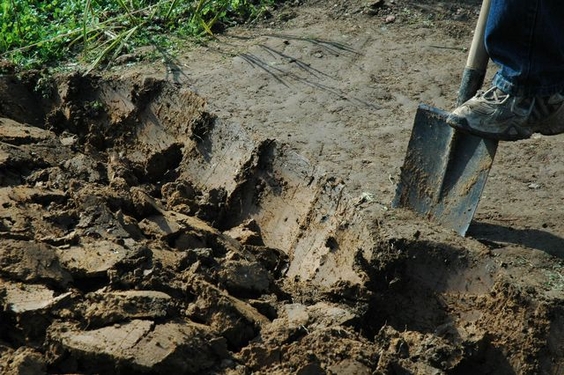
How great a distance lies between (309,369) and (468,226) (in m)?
1.08

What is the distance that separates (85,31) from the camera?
18.8ft

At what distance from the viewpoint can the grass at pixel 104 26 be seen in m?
5.76

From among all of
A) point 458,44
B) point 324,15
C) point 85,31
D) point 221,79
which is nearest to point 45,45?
point 85,31

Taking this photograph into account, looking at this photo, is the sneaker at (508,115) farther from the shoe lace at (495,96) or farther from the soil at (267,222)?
the soil at (267,222)

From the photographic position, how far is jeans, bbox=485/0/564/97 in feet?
11.7

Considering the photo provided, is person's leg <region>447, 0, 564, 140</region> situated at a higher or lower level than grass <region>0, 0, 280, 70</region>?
higher

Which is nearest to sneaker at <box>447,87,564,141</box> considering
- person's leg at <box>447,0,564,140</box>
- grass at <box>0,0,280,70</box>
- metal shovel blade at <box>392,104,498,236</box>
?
person's leg at <box>447,0,564,140</box>

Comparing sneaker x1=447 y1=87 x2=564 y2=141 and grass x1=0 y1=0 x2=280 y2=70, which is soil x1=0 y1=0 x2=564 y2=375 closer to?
grass x1=0 y1=0 x2=280 y2=70

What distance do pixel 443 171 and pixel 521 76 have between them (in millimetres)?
577

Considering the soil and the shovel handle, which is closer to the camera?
the soil

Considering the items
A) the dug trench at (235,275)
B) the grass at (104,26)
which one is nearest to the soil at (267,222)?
the dug trench at (235,275)

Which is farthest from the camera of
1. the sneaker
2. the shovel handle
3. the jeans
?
the shovel handle

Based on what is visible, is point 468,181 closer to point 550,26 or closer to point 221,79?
point 550,26

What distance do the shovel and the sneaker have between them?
14 centimetres
